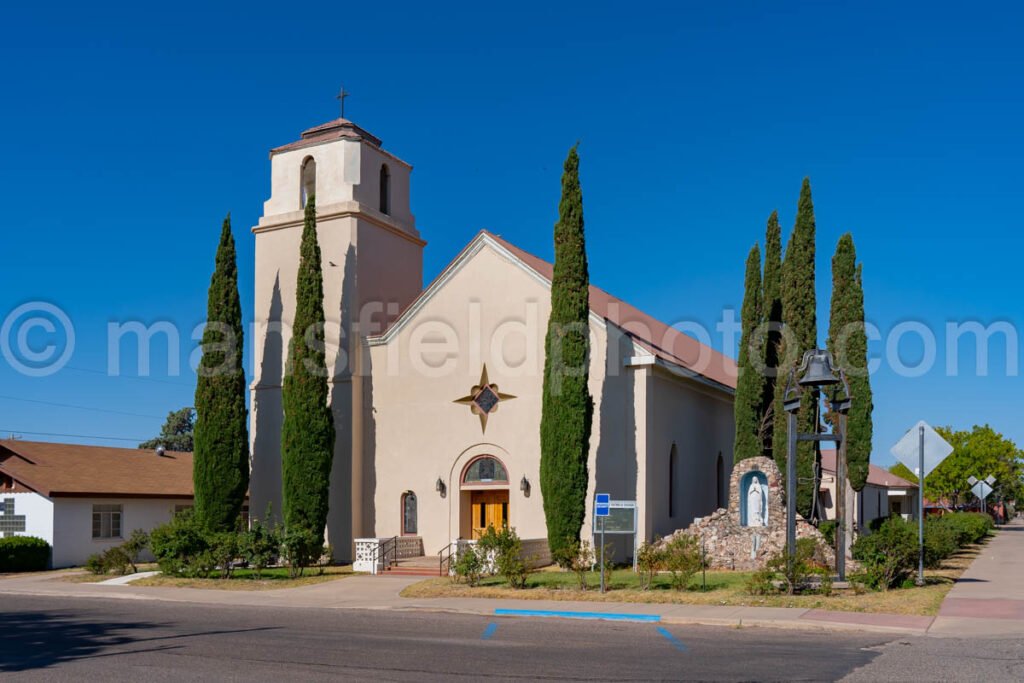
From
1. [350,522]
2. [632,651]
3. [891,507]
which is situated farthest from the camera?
[891,507]

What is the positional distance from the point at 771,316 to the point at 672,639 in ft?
59.1

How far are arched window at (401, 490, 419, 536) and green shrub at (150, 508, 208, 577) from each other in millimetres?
6350

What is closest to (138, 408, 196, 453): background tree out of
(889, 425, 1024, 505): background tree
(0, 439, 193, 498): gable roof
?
(0, 439, 193, 498): gable roof

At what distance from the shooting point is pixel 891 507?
261 feet

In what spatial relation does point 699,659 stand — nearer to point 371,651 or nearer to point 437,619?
point 371,651

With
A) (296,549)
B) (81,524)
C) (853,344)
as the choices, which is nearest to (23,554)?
(81,524)

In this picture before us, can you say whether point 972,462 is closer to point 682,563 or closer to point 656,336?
point 656,336

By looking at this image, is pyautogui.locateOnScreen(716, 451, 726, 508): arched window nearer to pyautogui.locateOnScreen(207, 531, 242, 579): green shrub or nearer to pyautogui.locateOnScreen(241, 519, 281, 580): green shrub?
pyautogui.locateOnScreen(241, 519, 281, 580): green shrub

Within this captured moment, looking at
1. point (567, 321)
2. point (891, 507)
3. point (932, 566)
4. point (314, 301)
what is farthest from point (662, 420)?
point (891, 507)

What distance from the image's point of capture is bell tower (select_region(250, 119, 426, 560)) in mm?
31844

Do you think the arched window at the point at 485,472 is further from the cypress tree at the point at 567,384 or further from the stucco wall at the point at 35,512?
the stucco wall at the point at 35,512

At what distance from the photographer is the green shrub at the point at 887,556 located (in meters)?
19.2

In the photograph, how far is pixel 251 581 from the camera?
2556 cm

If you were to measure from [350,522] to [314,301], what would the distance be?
725cm
